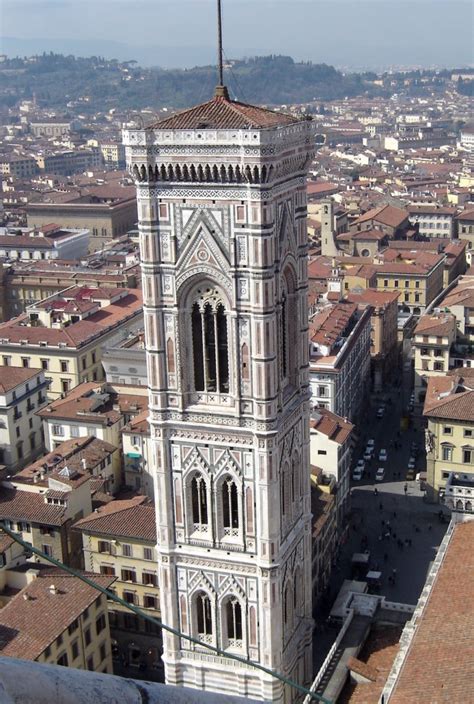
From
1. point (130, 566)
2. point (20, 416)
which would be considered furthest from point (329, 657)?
point (20, 416)

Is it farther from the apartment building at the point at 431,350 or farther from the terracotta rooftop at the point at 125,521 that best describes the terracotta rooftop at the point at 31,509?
the apartment building at the point at 431,350

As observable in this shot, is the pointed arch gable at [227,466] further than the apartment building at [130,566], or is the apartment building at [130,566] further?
the apartment building at [130,566]

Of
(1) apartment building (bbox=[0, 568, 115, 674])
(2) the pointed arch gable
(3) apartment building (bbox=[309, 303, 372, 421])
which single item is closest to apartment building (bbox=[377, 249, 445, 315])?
(3) apartment building (bbox=[309, 303, 372, 421])

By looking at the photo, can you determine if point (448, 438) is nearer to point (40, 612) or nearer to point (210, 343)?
point (40, 612)

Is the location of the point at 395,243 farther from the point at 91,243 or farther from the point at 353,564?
the point at 353,564

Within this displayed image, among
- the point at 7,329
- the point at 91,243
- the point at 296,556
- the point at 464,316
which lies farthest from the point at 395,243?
the point at 296,556

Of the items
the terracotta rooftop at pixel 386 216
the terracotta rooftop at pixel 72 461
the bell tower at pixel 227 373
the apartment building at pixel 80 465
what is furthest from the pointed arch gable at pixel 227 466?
the terracotta rooftop at pixel 386 216
